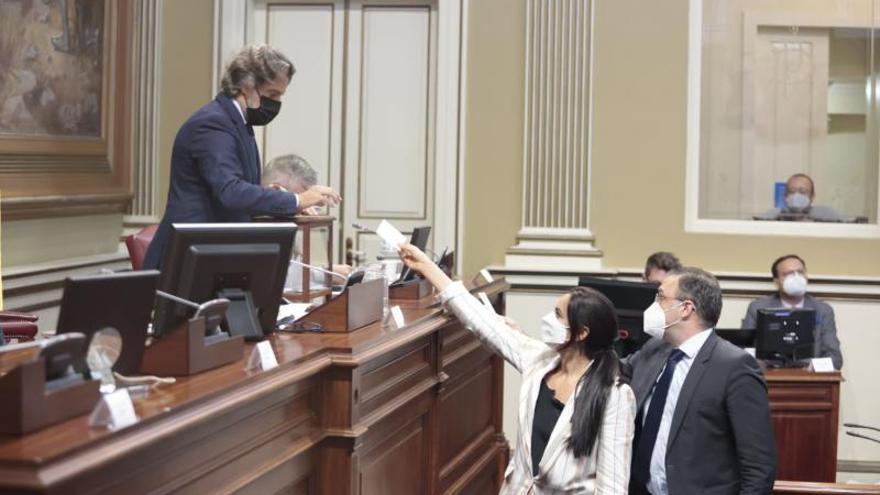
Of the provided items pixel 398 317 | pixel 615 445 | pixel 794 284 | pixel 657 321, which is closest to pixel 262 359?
pixel 398 317

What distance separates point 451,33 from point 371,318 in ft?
14.0

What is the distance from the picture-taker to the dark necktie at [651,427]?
4199mm

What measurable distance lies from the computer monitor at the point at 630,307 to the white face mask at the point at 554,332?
1486 millimetres

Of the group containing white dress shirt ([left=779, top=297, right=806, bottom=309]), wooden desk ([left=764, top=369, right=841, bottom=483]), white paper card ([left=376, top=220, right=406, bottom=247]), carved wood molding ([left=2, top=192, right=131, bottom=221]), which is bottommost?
wooden desk ([left=764, top=369, right=841, bottom=483])

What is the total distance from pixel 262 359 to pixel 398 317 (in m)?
1.19

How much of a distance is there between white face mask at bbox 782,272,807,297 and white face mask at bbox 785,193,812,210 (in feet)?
2.45

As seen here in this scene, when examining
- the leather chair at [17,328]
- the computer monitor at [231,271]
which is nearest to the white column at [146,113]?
the leather chair at [17,328]

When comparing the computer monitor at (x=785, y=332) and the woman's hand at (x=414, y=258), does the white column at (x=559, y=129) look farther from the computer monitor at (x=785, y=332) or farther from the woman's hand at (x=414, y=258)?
the woman's hand at (x=414, y=258)

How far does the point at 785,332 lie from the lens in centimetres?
650

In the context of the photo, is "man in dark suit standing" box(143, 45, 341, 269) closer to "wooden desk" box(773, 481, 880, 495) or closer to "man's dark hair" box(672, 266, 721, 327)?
"man's dark hair" box(672, 266, 721, 327)

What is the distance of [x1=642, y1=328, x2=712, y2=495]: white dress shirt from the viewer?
13.6 feet

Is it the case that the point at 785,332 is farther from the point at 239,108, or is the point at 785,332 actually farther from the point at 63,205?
the point at 63,205

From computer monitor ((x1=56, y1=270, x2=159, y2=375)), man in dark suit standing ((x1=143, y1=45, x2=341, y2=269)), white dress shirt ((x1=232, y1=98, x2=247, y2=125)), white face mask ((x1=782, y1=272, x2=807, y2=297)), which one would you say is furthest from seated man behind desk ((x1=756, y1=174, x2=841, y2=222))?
computer monitor ((x1=56, y1=270, x2=159, y2=375))

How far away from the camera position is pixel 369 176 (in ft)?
26.9
